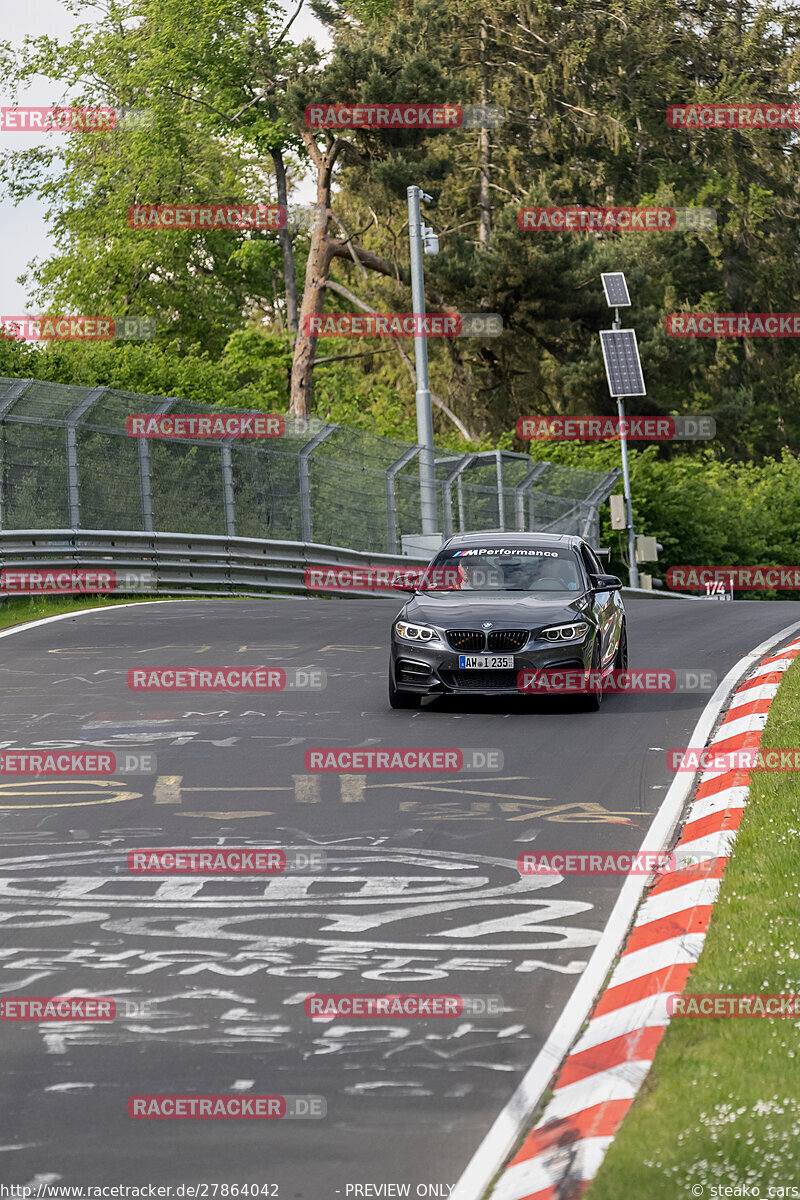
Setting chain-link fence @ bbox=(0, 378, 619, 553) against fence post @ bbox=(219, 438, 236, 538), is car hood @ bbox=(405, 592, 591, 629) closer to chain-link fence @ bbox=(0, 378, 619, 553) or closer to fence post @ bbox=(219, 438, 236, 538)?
chain-link fence @ bbox=(0, 378, 619, 553)

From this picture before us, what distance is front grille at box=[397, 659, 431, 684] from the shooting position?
13172mm

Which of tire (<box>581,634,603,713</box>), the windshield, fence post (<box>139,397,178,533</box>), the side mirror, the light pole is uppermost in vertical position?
the light pole

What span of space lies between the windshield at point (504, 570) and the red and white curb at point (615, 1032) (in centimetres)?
497

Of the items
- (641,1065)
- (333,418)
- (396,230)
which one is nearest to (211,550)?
(641,1065)

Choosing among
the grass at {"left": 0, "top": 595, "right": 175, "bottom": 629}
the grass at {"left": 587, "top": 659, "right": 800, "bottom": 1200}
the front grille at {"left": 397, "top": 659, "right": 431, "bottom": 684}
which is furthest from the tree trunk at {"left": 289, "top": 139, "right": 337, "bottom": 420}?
the grass at {"left": 587, "top": 659, "right": 800, "bottom": 1200}

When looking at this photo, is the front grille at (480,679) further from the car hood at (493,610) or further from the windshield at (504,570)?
the windshield at (504,570)

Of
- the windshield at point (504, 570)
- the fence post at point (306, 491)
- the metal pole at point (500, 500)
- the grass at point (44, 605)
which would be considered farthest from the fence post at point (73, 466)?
the metal pole at point (500, 500)

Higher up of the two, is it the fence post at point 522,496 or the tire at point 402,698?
the fence post at point 522,496

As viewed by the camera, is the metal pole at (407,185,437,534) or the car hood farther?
the metal pole at (407,185,437,534)

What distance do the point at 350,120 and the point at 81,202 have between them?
2300cm

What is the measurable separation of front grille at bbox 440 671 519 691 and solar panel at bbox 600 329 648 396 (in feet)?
113

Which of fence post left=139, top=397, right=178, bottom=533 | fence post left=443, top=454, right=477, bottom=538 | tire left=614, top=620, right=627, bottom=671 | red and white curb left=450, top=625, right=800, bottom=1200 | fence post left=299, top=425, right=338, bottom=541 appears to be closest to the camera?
red and white curb left=450, top=625, right=800, bottom=1200

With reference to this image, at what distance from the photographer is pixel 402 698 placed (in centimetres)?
1352

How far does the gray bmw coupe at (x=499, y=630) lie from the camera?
43.0 ft
